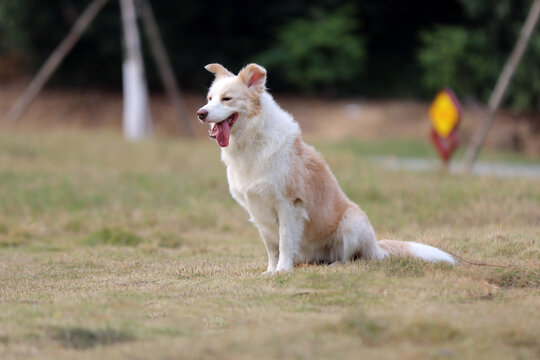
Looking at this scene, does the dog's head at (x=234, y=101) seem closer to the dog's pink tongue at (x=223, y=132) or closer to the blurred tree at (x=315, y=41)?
the dog's pink tongue at (x=223, y=132)

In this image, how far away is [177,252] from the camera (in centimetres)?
909

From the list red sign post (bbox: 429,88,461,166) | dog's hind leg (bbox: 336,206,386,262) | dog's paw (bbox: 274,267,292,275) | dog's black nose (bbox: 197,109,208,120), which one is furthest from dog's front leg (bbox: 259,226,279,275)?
red sign post (bbox: 429,88,461,166)

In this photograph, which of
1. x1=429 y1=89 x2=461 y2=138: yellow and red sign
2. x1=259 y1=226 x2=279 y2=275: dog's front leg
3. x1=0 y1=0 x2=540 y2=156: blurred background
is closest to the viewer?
x1=259 y1=226 x2=279 y2=275: dog's front leg

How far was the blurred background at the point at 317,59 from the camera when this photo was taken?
26.7 m

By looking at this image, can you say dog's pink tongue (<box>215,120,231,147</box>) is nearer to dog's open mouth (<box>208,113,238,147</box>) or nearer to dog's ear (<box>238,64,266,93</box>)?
dog's open mouth (<box>208,113,238,147</box>)

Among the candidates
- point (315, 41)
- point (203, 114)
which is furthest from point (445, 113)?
point (315, 41)

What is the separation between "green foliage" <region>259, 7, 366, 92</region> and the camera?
29.0m

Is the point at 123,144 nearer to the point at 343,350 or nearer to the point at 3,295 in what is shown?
the point at 3,295

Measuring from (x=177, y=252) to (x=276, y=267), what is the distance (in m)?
2.45

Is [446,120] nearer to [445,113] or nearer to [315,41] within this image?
[445,113]

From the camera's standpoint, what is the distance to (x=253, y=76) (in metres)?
6.73

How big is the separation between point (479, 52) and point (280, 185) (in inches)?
876

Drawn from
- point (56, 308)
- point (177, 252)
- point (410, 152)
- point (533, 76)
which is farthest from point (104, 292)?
→ point (533, 76)

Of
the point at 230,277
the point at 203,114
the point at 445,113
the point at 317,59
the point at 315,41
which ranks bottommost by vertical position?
the point at 230,277
